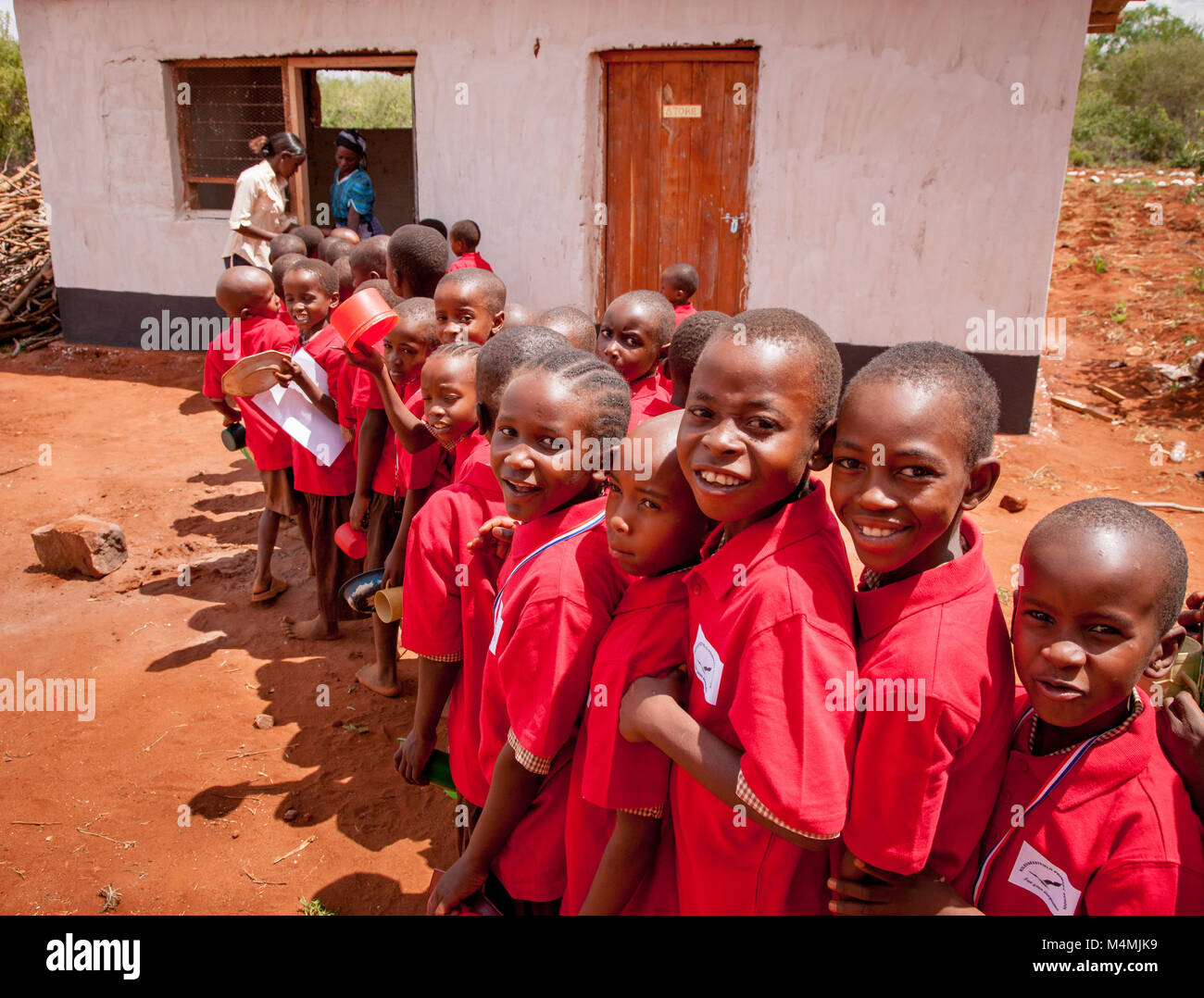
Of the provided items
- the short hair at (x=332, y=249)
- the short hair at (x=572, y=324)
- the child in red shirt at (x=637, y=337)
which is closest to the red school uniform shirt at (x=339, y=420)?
the short hair at (x=572, y=324)

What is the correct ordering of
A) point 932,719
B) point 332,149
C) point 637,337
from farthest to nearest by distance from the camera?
point 332,149 < point 637,337 < point 932,719

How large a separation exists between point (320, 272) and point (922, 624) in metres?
3.37

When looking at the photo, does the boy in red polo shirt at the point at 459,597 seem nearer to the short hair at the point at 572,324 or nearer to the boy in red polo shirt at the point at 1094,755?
the short hair at the point at 572,324

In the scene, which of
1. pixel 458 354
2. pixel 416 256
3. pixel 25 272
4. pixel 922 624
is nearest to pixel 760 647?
pixel 922 624

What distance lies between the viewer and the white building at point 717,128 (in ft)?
19.6

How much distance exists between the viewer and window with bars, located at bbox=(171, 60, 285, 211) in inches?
342

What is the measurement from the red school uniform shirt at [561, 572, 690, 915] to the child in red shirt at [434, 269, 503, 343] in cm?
171

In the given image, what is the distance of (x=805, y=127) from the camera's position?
6324 mm

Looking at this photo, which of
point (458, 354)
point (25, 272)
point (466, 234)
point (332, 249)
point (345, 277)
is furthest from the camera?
point (25, 272)

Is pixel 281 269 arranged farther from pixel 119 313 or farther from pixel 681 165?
pixel 119 313

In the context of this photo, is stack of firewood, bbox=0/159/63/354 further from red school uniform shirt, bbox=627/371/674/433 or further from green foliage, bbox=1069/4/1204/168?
green foliage, bbox=1069/4/1204/168

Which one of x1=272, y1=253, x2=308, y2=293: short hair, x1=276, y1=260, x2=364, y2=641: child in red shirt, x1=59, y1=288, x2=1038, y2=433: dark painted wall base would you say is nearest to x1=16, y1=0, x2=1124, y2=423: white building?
x1=59, y1=288, x2=1038, y2=433: dark painted wall base
